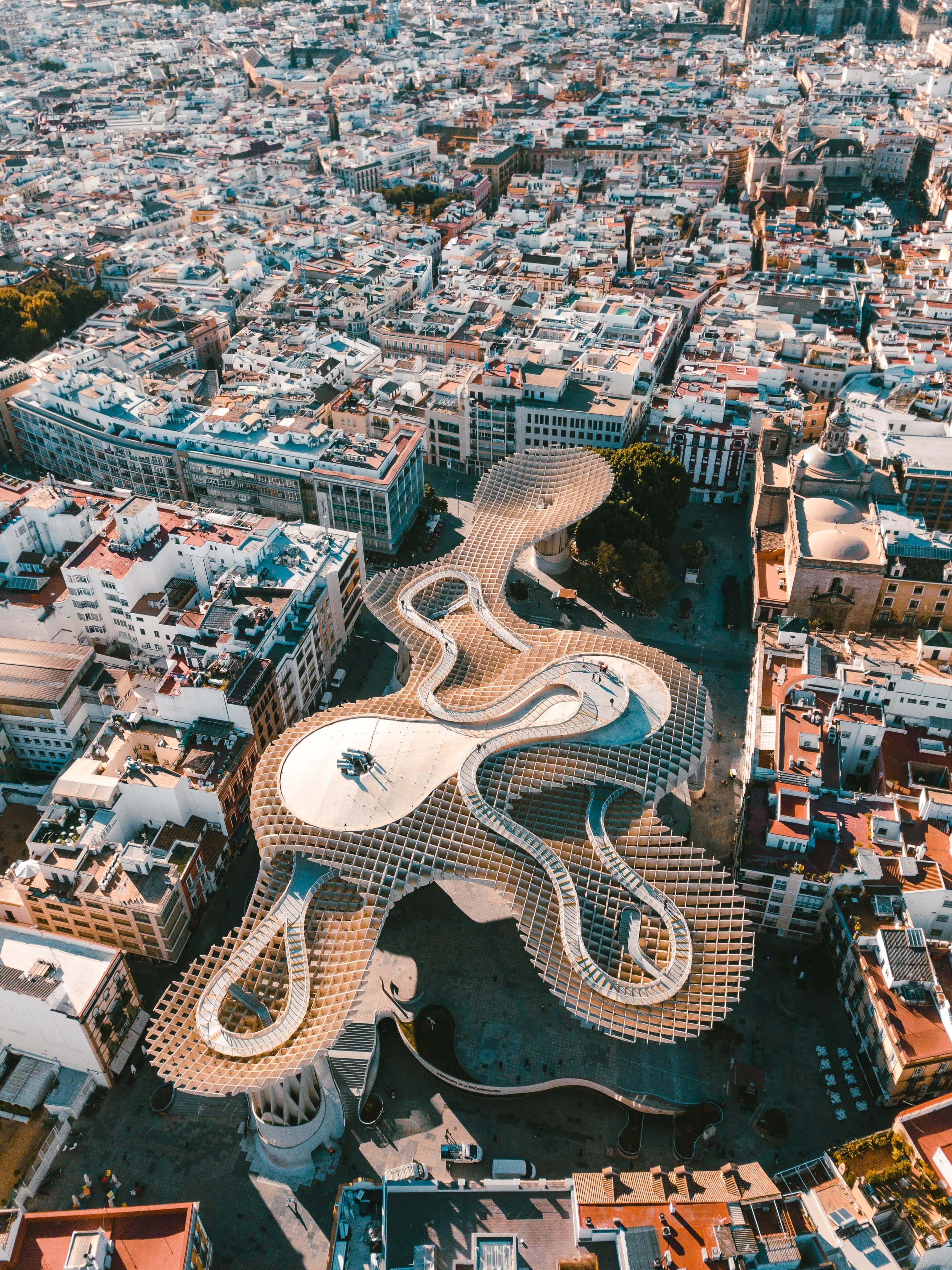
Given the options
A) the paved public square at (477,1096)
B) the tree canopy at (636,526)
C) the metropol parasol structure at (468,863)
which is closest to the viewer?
the metropol parasol structure at (468,863)

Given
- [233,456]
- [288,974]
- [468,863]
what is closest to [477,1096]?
[468,863]

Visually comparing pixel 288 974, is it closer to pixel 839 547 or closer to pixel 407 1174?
pixel 407 1174

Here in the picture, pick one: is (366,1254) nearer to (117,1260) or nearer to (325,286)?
(117,1260)

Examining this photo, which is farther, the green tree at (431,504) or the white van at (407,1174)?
the green tree at (431,504)

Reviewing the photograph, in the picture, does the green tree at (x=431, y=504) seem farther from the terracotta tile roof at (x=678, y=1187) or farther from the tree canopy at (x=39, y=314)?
the terracotta tile roof at (x=678, y=1187)

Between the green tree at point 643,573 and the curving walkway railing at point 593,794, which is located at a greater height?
the curving walkway railing at point 593,794

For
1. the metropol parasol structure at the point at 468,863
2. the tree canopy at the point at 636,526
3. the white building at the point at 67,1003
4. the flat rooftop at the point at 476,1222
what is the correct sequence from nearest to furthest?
the flat rooftop at the point at 476,1222 < the metropol parasol structure at the point at 468,863 < the white building at the point at 67,1003 < the tree canopy at the point at 636,526

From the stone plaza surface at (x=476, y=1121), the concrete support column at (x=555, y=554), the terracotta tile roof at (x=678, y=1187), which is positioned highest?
the terracotta tile roof at (x=678, y=1187)

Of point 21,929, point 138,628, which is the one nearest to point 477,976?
point 21,929

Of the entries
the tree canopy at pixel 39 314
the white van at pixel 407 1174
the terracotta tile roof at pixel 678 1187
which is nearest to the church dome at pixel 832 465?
the terracotta tile roof at pixel 678 1187
